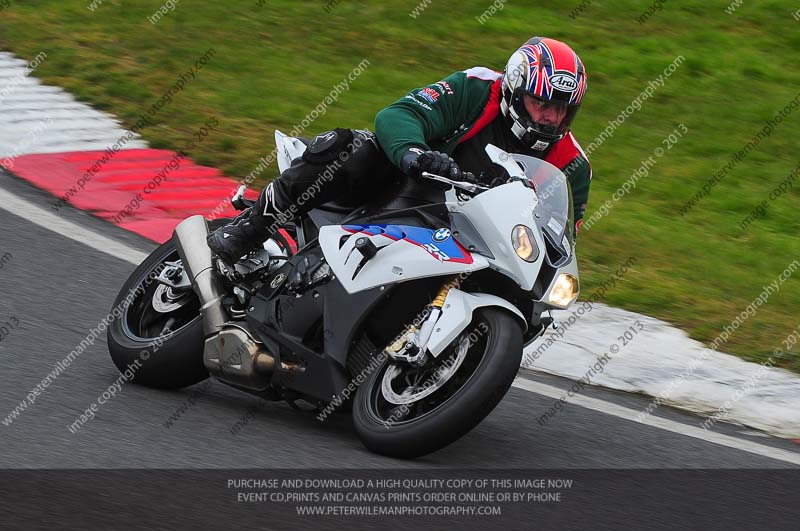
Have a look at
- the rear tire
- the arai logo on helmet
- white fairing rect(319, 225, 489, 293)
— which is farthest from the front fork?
the rear tire

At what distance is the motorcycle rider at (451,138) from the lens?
5.08m

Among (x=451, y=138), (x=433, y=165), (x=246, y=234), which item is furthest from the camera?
(x=246, y=234)

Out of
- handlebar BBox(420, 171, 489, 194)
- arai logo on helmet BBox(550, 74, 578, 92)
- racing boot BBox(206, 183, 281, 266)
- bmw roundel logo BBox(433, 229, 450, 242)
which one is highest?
arai logo on helmet BBox(550, 74, 578, 92)

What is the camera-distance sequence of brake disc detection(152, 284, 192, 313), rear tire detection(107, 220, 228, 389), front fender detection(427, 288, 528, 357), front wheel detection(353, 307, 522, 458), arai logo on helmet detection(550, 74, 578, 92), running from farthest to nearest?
brake disc detection(152, 284, 192, 313)
rear tire detection(107, 220, 228, 389)
arai logo on helmet detection(550, 74, 578, 92)
front fender detection(427, 288, 528, 357)
front wheel detection(353, 307, 522, 458)

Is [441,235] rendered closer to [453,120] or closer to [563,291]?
[563,291]

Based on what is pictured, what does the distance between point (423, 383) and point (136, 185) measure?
4.67 meters

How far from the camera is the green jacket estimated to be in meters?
5.08

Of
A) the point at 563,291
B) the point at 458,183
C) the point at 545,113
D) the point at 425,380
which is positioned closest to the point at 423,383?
the point at 425,380

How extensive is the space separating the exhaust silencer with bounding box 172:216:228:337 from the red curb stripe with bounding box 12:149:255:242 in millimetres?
2291

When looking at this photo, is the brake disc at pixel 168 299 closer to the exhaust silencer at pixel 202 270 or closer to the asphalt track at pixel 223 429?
the exhaust silencer at pixel 202 270

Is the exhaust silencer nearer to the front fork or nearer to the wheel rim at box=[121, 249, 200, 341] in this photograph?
the wheel rim at box=[121, 249, 200, 341]

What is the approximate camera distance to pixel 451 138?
5.33 m

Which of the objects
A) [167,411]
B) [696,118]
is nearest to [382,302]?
[167,411]

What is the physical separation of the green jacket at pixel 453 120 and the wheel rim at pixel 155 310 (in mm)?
1339
